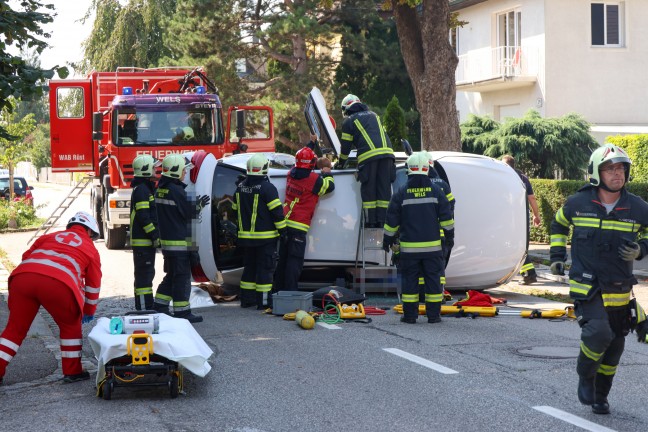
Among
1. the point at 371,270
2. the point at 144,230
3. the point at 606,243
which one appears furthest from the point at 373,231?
the point at 606,243

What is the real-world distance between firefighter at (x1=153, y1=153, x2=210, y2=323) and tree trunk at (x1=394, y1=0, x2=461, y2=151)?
833 centimetres

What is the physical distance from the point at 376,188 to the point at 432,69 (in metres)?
6.79

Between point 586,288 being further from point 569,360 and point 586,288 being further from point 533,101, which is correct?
point 533,101

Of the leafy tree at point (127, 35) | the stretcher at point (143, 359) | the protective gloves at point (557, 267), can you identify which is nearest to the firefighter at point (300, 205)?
the stretcher at point (143, 359)

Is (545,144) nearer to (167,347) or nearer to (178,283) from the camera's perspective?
(178,283)

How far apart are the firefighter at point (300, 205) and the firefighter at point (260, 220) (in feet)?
0.88

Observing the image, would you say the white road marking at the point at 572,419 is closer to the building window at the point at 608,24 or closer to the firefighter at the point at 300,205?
the firefighter at the point at 300,205

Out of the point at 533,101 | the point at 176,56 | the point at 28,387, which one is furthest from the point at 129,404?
the point at 176,56

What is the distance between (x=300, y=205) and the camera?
12.0 m

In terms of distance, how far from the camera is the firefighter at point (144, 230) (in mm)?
11047

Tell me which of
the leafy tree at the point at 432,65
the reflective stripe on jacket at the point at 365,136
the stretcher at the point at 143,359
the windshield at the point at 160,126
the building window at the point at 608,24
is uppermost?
the building window at the point at 608,24

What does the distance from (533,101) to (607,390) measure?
2305cm

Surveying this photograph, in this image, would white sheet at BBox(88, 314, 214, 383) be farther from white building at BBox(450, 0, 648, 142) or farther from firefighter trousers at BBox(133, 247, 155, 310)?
white building at BBox(450, 0, 648, 142)

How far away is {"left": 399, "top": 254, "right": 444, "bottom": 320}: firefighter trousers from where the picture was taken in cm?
1061
